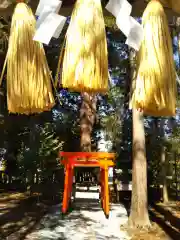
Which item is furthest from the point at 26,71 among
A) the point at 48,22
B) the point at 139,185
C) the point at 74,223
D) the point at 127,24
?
the point at 74,223

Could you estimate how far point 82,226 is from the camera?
7.08 metres

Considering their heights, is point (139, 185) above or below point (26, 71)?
below

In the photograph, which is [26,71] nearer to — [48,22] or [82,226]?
[48,22]

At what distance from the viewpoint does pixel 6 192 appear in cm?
1228

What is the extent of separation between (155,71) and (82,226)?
6645 millimetres

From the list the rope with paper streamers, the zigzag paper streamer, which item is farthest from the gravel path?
the zigzag paper streamer

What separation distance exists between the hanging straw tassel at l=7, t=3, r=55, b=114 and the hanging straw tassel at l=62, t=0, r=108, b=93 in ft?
0.24

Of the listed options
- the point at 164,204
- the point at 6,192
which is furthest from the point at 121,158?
the point at 6,192

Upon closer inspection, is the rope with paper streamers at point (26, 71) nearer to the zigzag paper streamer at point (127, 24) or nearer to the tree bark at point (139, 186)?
the zigzag paper streamer at point (127, 24)

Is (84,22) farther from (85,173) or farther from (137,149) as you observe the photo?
(85,173)

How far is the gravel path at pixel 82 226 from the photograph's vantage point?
6.16 metres

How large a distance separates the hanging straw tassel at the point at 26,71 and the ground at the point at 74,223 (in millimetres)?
5400

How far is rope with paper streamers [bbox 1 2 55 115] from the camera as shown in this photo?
84 centimetres

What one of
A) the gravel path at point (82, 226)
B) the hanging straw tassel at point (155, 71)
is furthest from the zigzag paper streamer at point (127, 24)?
the gravel path at point (82, 226)
